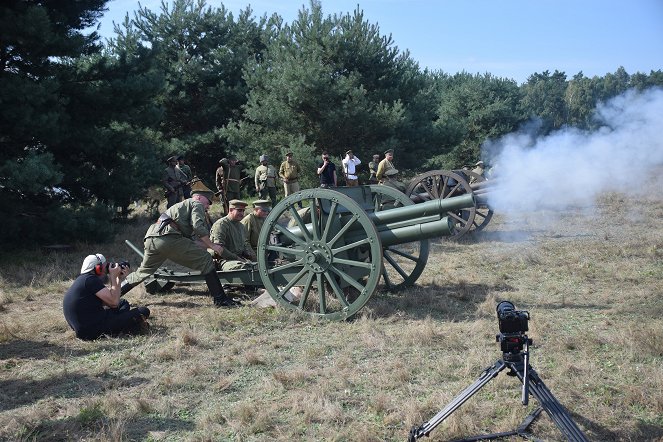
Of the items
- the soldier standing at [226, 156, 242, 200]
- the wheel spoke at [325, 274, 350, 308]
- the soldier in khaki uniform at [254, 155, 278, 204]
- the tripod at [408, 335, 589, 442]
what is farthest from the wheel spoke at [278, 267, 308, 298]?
the soldier in khaki uniform at [254, 155, 278, 204]

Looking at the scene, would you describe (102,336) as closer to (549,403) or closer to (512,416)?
(512,416)

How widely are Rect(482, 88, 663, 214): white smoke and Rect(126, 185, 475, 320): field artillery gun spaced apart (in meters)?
2.24

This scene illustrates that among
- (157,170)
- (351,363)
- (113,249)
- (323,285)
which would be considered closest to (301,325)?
(323,285)

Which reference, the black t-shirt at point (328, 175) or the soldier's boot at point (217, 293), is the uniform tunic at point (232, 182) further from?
the soldier's boot at point (217, 293)

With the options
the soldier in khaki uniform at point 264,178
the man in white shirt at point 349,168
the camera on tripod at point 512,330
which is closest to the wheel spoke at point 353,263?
the camera on tripod at point 512,330

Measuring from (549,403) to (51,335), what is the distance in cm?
510

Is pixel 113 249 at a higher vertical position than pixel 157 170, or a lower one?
lower

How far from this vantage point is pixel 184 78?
20047mm

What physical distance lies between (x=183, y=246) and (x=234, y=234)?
105 cm

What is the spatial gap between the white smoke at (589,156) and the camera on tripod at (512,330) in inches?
203

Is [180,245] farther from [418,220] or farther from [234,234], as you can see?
[418,220]

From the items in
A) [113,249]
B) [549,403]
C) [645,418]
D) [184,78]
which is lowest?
[645,418]

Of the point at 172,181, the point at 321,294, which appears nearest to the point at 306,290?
the point at 321,294

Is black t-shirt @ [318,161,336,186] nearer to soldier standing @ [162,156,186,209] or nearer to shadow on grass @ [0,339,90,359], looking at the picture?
soldier standing @ [162,156,186,209]
